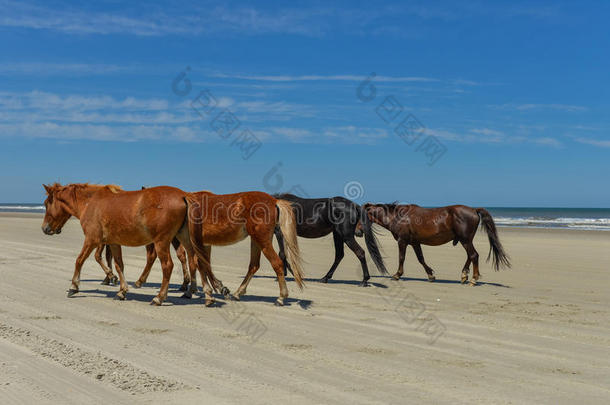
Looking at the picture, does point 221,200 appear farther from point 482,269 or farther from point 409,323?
point 482,269

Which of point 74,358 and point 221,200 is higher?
point 221,200

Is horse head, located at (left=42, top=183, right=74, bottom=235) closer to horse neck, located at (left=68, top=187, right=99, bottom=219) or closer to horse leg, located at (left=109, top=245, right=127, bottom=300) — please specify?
horse neck, located at (left=68, top=187, right=99, bottom=219)

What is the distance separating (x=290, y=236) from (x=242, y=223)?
820 mm

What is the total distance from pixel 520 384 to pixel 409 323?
8.70ft

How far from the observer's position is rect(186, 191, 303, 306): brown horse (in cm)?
879

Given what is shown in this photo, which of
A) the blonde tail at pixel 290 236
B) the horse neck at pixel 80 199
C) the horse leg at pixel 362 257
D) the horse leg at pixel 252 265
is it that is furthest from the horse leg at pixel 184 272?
the horse leg at pixel 362 257

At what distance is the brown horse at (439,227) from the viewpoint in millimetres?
12078

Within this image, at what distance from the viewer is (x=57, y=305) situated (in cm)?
820

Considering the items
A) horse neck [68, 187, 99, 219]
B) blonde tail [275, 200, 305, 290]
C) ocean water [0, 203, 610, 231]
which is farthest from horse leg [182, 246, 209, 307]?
ocean water [0, 203, 610, 231]

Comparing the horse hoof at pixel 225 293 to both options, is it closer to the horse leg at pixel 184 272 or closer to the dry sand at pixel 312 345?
the dry sand at pixel 312 345

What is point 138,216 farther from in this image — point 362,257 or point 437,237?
point 437,237

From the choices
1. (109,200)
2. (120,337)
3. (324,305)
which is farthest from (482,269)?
(120,337)

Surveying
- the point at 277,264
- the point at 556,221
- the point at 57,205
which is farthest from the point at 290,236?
the point at 556,221

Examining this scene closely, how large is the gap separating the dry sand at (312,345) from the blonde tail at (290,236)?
56cm
